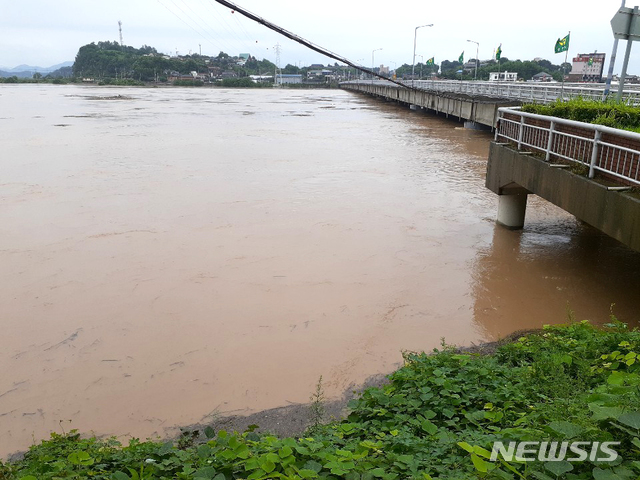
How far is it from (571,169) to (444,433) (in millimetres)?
6478

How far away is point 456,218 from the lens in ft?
48.3

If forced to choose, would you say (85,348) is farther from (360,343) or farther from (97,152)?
(97,152)

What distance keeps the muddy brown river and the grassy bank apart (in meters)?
1.34

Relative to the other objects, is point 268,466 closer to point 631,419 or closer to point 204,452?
point 204,452

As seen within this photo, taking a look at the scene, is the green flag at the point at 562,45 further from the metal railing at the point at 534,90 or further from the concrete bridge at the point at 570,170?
the concrete bridge at the point at 570,170

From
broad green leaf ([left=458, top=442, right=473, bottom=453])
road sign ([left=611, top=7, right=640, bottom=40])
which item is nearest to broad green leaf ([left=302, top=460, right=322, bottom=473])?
broad green leaf ([left=458, top=442, right=473, bottom=453])

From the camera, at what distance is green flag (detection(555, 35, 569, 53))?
93.7 feet

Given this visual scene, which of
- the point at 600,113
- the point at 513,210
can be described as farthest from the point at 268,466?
the point at 513,210

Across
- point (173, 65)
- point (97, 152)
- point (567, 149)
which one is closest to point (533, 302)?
point (567, 149)

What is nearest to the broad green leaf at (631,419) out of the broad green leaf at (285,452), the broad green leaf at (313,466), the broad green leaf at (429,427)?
the broad green leaf at (429,427)

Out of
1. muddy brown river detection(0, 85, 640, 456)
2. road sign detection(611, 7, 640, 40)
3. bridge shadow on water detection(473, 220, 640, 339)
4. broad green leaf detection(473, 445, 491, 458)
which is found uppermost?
road sign detection(611, 7, 640, 40)

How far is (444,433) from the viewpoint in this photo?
4336 millimetres

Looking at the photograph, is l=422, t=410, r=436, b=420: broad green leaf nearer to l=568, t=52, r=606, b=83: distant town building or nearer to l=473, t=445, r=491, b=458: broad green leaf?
l=473, t=445, r=491, b=458: broad green leaf

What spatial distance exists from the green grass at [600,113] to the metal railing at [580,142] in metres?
0.44
